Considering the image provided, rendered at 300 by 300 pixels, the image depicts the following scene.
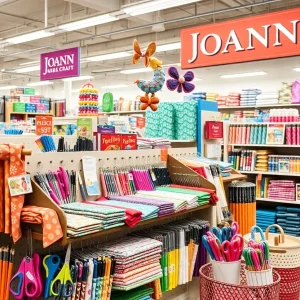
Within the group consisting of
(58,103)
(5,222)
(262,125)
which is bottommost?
(5,222)

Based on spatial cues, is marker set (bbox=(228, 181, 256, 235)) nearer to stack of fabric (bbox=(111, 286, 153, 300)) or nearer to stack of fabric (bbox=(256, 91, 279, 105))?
stack of fabric (bbox=(111, 286, 153, 300))

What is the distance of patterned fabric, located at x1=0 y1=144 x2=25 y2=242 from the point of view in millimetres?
2059

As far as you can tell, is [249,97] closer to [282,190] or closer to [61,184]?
[282,190]

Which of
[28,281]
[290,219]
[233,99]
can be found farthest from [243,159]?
[28,281]

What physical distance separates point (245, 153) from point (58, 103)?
486 centimetres

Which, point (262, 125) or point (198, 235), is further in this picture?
point (262, 125)

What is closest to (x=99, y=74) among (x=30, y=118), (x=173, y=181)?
(x=30, y=118)

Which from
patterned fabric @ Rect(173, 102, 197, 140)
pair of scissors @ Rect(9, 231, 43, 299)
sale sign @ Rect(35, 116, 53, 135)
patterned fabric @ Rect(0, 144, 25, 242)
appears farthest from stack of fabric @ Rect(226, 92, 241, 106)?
pair of scissors @ Rect(9, 231, 43, 299)

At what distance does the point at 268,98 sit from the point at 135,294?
6.99 meters

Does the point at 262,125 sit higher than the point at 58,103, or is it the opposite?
the point at 58,103

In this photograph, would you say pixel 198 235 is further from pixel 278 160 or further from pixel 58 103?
pixel 58 103

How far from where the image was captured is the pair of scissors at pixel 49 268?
205 cm

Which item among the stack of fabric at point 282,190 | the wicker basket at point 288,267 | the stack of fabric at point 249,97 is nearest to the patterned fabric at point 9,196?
the wicker basket at point 288,267

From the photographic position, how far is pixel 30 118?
943 centimetres
